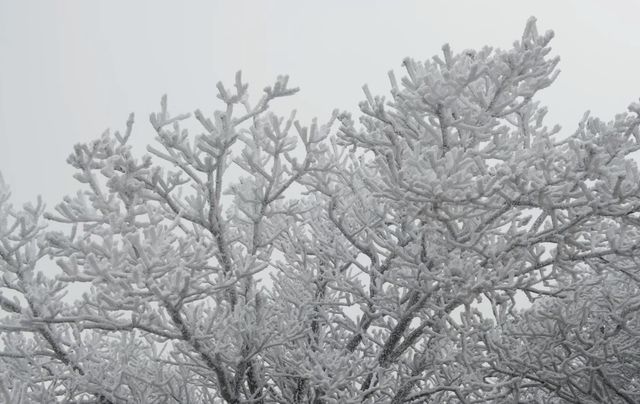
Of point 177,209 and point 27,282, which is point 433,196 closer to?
point 177,209

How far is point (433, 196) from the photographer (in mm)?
3785

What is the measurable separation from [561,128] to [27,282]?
481cm

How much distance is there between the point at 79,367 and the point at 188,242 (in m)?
2.43

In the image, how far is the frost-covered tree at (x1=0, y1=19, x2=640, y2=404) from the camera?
3.80 m

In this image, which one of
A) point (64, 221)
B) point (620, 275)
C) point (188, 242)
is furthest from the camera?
point (620, 275)

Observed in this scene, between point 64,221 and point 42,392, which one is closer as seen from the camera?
point 64,221

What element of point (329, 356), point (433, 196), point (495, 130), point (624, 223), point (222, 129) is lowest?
point (329, 356)

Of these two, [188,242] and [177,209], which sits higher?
[177,209]

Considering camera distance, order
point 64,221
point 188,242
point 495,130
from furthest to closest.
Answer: point 495,130, point 64,221, point 188,242

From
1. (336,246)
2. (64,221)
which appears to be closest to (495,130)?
(336,246)

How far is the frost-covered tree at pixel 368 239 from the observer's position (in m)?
3.80

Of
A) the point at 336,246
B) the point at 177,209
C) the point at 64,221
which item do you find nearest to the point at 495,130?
the point at 336,246

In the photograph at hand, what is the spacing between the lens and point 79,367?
17.3 ft

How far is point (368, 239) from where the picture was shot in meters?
5.34
